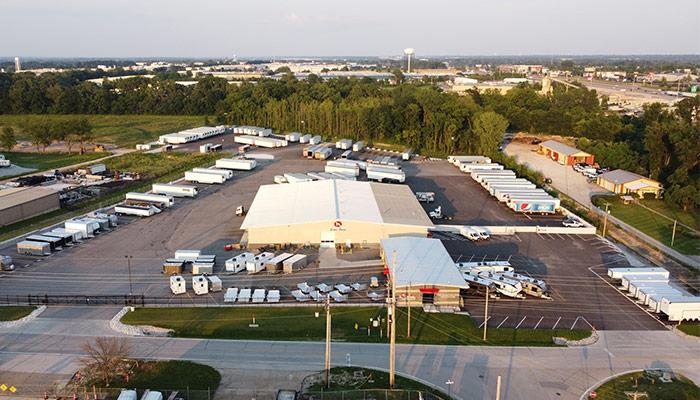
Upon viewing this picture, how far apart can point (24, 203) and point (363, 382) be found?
3086cm

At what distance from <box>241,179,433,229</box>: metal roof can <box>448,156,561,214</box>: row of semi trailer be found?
26.6 ft

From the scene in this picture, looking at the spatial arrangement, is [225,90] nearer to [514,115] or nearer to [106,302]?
[514,115]

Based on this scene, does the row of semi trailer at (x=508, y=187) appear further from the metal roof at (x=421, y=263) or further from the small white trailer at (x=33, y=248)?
the small white trailer at (x=33, y=248)

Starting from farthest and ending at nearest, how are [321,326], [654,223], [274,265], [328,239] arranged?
[654,223] → [328,239] → [274,265] → [321,326]

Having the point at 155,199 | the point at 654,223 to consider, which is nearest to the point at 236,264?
the point at 155,199

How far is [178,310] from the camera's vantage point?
23.6 meters

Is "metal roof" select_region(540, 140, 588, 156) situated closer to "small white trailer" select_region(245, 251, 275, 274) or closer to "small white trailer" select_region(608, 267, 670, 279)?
"small white trailer" select_region(608, 267, 670, 279)

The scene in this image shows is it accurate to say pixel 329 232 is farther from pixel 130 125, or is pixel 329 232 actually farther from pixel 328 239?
pixel 130 125

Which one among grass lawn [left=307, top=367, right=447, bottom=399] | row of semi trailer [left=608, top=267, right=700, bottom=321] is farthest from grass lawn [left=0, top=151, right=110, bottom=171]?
row of semi trailer [left=608, top=267, right=700, bottom=321]

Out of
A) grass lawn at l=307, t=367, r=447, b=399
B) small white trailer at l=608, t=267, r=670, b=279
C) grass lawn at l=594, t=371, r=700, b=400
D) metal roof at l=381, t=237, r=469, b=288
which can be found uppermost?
metal roof at l=381, t=237, r=469, b=288

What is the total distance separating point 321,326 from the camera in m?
22.1

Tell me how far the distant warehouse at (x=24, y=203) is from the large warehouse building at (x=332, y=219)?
1602 cm

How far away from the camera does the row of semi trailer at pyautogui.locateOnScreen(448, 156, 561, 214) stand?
128 ft

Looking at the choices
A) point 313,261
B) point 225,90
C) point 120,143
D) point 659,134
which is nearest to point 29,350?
point 313,261
